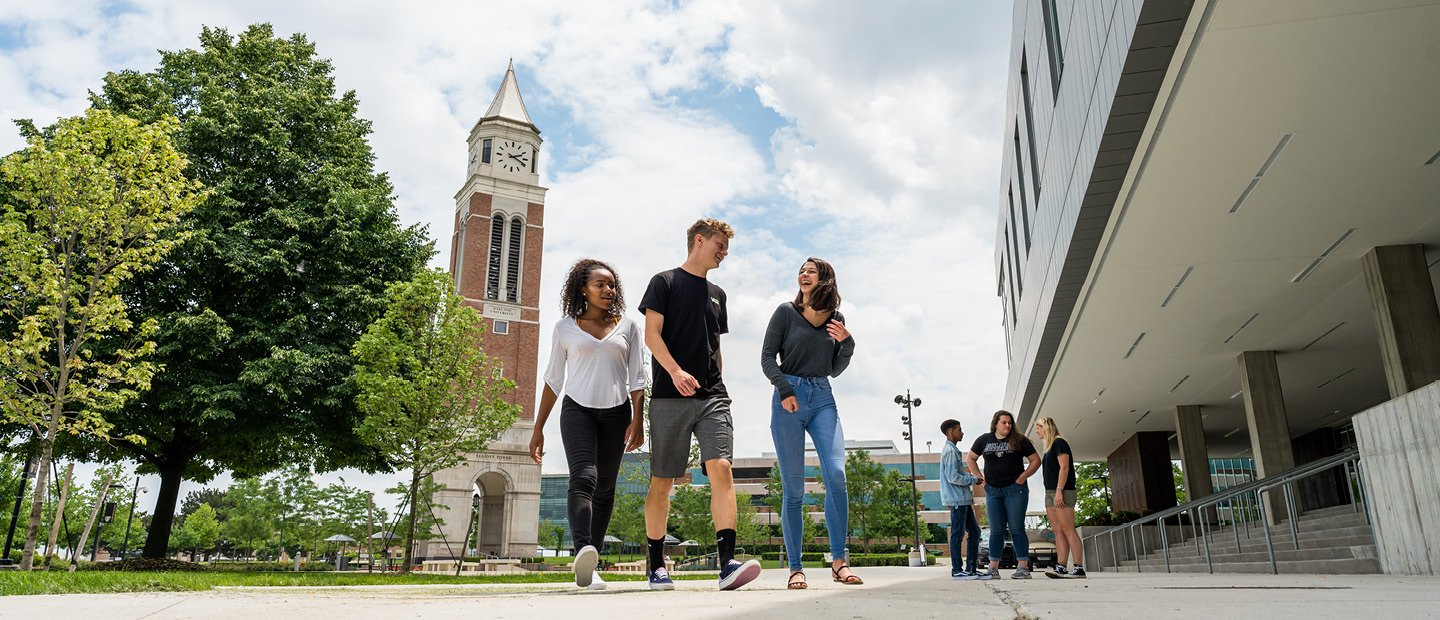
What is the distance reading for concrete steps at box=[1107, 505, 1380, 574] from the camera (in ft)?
33.0

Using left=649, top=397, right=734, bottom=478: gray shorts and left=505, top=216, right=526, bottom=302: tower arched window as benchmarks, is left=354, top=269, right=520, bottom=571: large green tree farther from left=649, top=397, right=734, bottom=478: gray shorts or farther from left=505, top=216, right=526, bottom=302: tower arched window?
left=505, top=216, right=526, bottom=302: tower arched window

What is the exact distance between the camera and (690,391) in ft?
15.9

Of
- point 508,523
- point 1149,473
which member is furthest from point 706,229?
point 508,523

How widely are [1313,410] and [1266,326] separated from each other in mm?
12320

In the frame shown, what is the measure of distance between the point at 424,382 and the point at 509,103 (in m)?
46.3

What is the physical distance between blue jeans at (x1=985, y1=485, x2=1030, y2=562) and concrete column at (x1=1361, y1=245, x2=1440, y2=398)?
659cm

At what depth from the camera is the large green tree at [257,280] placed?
16703 mm

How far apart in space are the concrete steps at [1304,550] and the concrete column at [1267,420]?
107cm

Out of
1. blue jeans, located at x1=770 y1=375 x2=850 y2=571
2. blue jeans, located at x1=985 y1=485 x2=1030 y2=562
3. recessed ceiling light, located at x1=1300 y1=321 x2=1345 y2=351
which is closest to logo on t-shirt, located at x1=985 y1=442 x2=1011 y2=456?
blue jeans, located at x1=985 y1=485 x2=1030 y2=562

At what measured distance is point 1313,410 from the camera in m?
25.3

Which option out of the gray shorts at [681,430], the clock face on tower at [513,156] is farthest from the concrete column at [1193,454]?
the clock face on tower at [513,156]

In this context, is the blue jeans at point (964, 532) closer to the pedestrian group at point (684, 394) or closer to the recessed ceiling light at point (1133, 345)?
the pedestrian group at point (684, 394)

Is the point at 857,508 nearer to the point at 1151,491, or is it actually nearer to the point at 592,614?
the point at 1151,491

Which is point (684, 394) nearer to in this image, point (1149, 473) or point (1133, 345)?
point (1133, 345)
